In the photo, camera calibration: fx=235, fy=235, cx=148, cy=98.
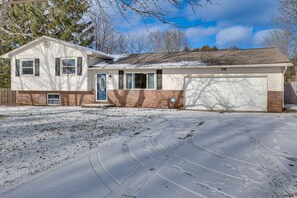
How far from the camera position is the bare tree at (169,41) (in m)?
34.8

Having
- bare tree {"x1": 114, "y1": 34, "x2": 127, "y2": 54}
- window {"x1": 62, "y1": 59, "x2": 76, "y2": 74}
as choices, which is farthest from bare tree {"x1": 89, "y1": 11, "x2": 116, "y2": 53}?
window {"x1": 62, "y1": 59, "x2": 76, "y2": 74}

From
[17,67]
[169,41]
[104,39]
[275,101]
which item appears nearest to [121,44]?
[104,39]

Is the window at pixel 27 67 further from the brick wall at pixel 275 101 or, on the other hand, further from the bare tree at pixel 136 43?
the bare tree at pixel 136 43

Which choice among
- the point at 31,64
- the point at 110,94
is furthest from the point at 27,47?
the point at 110,94

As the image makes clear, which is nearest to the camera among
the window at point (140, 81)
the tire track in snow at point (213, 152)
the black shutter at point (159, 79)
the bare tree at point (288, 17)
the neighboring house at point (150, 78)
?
the tire track in snow at point (213, 152)

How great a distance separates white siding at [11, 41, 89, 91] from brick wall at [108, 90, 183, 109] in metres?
2.18

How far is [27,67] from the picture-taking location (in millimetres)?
17641

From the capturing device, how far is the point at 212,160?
4512 millimetres

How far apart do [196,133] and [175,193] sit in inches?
160

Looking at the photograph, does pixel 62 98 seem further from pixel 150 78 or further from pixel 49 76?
pixel 150 78

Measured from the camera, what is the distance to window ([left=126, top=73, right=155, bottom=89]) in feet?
51.9

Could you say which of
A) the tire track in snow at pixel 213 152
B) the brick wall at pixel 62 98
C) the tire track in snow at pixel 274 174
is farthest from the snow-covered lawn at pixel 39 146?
the brick wall at pixel 62 98

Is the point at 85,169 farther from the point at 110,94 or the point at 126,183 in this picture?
the point at 110,94

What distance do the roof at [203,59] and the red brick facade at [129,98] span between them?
181 cm
